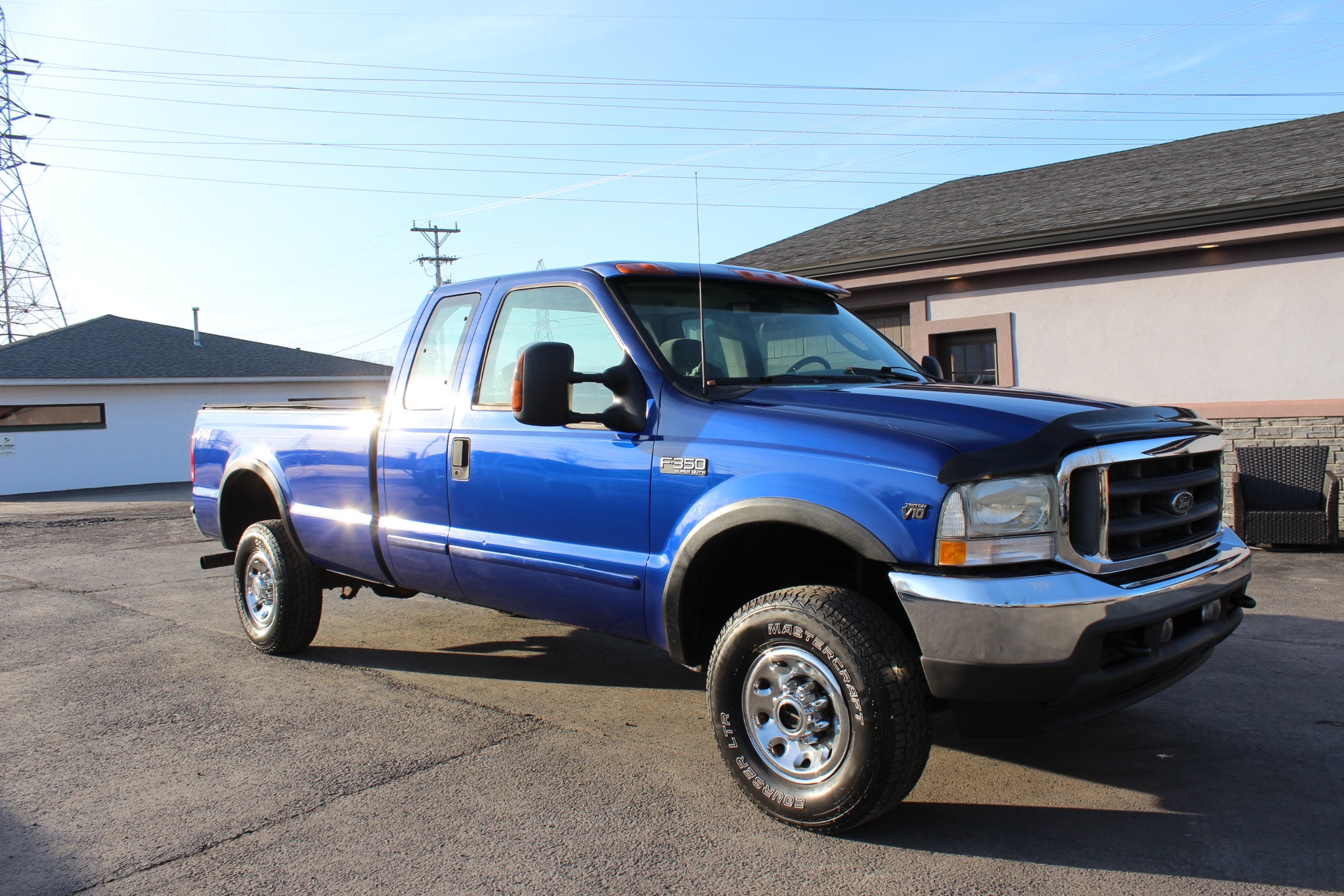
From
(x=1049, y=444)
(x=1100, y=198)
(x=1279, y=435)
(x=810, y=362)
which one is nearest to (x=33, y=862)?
Answer: (x=810, y=362)

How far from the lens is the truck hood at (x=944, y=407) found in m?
3.31

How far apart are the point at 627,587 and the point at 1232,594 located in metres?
2.31

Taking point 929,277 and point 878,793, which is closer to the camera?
point 878,793

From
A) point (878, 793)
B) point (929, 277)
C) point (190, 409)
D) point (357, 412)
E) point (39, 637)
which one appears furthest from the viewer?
point (190, 409)

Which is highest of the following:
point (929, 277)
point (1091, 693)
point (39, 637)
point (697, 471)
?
point (929, 277)

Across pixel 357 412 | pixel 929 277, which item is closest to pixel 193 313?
pixel 929 277

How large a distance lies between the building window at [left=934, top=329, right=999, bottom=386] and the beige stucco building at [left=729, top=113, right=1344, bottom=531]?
0.02 metres

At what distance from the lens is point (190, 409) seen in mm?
30328

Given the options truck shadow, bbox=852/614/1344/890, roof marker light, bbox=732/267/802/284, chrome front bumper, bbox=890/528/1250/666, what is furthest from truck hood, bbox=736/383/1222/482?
truck shadow, bbox=852/614/1344/890

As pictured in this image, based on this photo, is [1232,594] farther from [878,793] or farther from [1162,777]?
[878,793]

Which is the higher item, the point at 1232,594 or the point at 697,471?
the point at 697,471

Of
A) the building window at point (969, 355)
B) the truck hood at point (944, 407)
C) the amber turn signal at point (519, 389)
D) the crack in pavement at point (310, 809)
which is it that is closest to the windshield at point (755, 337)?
the truck hood at point (944, 407)

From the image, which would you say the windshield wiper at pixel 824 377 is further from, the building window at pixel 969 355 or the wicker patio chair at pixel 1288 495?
the building window at pixel 969 355

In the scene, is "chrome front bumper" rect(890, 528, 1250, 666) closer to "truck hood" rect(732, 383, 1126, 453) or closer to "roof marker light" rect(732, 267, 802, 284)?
"truck hood" rect(732, 383, 1126, 453)
